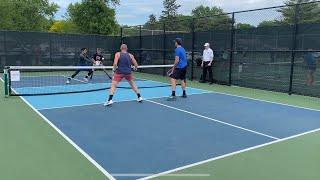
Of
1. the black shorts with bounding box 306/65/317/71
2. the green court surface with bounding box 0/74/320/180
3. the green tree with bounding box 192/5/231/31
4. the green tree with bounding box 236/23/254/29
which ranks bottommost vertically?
the green court surface with bounding box 0/74/320/180

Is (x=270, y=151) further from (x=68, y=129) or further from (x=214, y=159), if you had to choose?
(x=68, y=129)

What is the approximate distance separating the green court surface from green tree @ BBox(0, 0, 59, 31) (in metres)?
35.2

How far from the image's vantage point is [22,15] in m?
42.4

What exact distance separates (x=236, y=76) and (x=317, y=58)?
3.61 m

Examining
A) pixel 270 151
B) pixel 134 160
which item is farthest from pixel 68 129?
pixel 270 151

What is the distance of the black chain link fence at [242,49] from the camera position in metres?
13.4

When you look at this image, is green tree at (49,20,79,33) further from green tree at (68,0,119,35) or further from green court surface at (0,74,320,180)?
green court surface at (0,74,320,180)

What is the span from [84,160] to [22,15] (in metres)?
40.2

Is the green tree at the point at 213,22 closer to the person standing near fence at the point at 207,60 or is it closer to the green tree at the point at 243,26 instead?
the green tree at the point at 243,26

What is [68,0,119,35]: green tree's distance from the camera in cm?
3219

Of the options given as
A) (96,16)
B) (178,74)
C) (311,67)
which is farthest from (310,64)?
(96,16)

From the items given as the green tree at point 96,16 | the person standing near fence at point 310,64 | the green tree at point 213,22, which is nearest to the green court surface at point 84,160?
the person standing near fence at point 310,64

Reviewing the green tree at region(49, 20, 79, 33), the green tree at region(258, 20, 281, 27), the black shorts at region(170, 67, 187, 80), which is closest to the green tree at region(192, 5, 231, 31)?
the green tree at region(258, 20, 281, 27)

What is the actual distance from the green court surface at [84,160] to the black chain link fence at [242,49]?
6363 mm
